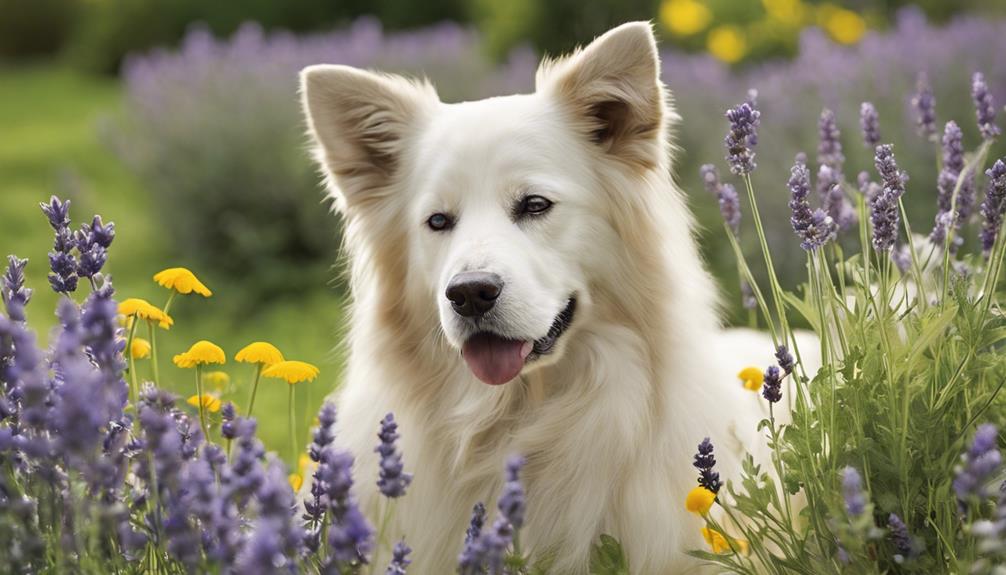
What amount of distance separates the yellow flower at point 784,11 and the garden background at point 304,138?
0.07 ft

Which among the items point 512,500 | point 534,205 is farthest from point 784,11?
point 512,500

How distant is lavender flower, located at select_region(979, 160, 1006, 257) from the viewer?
2.20 m

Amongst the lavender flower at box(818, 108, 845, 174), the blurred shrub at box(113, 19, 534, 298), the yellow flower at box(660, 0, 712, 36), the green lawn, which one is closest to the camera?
the lavender flower at box(818, 108, 845, 174)

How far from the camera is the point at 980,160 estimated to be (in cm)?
270

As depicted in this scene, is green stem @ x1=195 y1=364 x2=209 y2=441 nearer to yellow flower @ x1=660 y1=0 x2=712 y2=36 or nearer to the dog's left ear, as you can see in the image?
the dog's left ear

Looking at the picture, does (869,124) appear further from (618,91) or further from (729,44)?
(729,44)

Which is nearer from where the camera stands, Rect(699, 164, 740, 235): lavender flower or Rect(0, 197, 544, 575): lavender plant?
Rect(0, 197, 544, 575): lavender plant

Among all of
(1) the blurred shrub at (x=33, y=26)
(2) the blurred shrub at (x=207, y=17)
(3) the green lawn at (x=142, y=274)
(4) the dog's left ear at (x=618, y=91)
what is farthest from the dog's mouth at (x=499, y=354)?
(1) the blurred shrub at (x=33, y=26)

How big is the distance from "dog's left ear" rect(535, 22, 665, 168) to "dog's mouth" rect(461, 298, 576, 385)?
58cm

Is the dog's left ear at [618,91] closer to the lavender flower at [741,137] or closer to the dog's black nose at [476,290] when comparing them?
the lavender flower at [741,137]

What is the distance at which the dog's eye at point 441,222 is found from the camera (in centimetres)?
289

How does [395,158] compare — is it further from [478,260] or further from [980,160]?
[980,160]

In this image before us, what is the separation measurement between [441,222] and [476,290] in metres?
0.40

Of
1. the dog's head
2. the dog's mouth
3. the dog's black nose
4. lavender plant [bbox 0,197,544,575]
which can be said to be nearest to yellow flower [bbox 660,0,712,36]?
the dog's head
